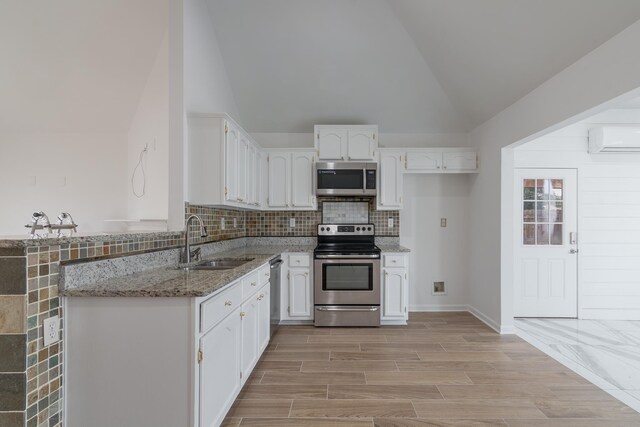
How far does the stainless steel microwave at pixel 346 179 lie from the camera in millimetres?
4086

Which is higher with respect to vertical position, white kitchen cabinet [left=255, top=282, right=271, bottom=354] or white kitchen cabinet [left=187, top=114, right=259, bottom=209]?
white kitchen cabinet [left=187, top=114, right=259, bottom=209]

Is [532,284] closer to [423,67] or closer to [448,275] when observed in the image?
[448,275]

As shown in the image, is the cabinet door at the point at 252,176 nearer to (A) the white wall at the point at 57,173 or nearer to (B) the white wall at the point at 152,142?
(B) the white wall at the point at 152,142

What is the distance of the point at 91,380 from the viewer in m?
1.57

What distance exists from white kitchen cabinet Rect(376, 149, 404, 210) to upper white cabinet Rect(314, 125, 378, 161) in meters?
0.20

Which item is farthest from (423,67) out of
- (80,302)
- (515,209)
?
(80,302)

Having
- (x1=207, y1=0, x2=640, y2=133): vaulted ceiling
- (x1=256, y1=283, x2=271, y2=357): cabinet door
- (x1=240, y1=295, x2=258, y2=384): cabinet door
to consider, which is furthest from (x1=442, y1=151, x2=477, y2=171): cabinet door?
(x1=240, y1=295, x2=258, y2=384): cabinet door

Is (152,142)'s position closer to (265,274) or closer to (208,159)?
(208,159)

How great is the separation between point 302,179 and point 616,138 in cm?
385

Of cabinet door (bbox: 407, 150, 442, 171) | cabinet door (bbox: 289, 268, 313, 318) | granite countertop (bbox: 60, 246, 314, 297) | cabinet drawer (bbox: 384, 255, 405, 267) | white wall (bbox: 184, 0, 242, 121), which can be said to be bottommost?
cabinet door (bbox: 289, 268, 313, 318)

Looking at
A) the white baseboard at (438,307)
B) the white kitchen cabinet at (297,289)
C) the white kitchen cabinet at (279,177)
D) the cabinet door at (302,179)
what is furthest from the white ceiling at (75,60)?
the white baseboard at (438,307)

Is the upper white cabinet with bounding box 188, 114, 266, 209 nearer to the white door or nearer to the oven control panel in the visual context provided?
the oven control panel

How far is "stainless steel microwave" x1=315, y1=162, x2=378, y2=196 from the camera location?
13.4 feet

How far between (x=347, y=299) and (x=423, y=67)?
2.86 meters
